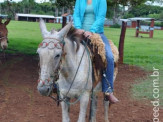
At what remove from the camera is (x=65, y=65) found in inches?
150

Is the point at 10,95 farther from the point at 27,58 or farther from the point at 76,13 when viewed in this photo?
the point at 27,58

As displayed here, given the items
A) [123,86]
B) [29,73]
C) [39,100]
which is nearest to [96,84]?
[39,100]

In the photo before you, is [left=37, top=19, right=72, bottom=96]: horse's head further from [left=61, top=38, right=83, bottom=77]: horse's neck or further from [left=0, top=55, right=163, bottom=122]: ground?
[left=0, top=55, right=163, bottom=122]: ground

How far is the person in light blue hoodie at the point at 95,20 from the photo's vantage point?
450cm

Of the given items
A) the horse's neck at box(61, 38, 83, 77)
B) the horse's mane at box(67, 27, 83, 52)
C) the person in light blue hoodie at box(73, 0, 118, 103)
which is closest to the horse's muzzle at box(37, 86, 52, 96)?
the horse's neck at box(61, 38, 83, 77)

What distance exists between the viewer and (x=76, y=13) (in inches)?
181

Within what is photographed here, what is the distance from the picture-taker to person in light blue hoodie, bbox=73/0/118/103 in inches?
177

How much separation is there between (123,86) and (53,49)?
6179 millimetres

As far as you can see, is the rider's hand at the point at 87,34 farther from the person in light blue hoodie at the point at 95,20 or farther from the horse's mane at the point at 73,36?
the horse's mane at the point at 73,36

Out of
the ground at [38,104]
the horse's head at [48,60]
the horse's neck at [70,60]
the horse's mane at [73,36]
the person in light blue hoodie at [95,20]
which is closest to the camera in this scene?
the horse's head at [48,60]

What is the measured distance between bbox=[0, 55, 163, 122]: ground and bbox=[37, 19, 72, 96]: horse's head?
9.00 ft

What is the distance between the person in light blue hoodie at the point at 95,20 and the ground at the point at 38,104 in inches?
62.6

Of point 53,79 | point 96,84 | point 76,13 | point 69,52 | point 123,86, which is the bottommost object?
point 123,86

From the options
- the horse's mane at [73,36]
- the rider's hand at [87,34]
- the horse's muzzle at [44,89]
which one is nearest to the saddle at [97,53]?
the rider's hand at [87,34]
